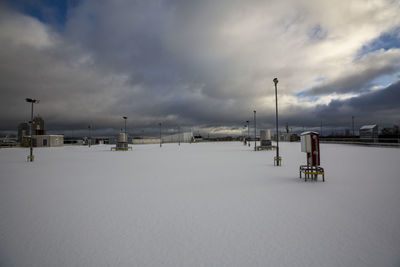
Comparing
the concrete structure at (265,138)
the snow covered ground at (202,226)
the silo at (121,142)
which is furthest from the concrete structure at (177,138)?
the snow covered ground at (202,226)

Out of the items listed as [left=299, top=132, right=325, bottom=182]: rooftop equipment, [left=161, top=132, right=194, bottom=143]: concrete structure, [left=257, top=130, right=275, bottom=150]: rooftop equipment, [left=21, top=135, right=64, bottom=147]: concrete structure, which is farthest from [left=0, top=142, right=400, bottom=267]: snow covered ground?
[left=161, top=132, right=194, bottom=143]: concrete structure

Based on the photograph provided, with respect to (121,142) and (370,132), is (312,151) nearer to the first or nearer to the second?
(121,142)

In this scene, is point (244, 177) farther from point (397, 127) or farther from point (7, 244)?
point (397, 127)

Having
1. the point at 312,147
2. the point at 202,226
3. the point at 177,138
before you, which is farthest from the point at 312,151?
the point at 177,138

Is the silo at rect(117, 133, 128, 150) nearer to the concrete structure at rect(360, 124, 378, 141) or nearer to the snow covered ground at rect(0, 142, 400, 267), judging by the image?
the snow covered ground at rect(0, 142, 400, 267)

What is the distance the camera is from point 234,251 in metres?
4.19

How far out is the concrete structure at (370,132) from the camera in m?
41.5

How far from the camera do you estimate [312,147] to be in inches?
446

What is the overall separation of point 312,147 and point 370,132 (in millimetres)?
41440

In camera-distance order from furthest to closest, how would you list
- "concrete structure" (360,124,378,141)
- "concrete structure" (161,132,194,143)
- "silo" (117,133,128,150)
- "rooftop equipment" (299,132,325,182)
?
1. "concrete structure" (161,132,194,143)
2. "silo" (117,133,128,150)
3. "concrete structure" (360,124,378,141)
4. "rooftop equipment" (299,132,325,182)

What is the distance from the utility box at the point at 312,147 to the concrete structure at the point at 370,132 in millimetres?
40207

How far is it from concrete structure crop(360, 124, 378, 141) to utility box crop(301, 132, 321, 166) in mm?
40207

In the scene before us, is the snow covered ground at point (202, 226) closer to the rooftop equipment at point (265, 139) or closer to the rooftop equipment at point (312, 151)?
the rooftop equipment at point (312, 151)

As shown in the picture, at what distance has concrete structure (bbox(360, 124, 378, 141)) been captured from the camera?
41531 millimetres
